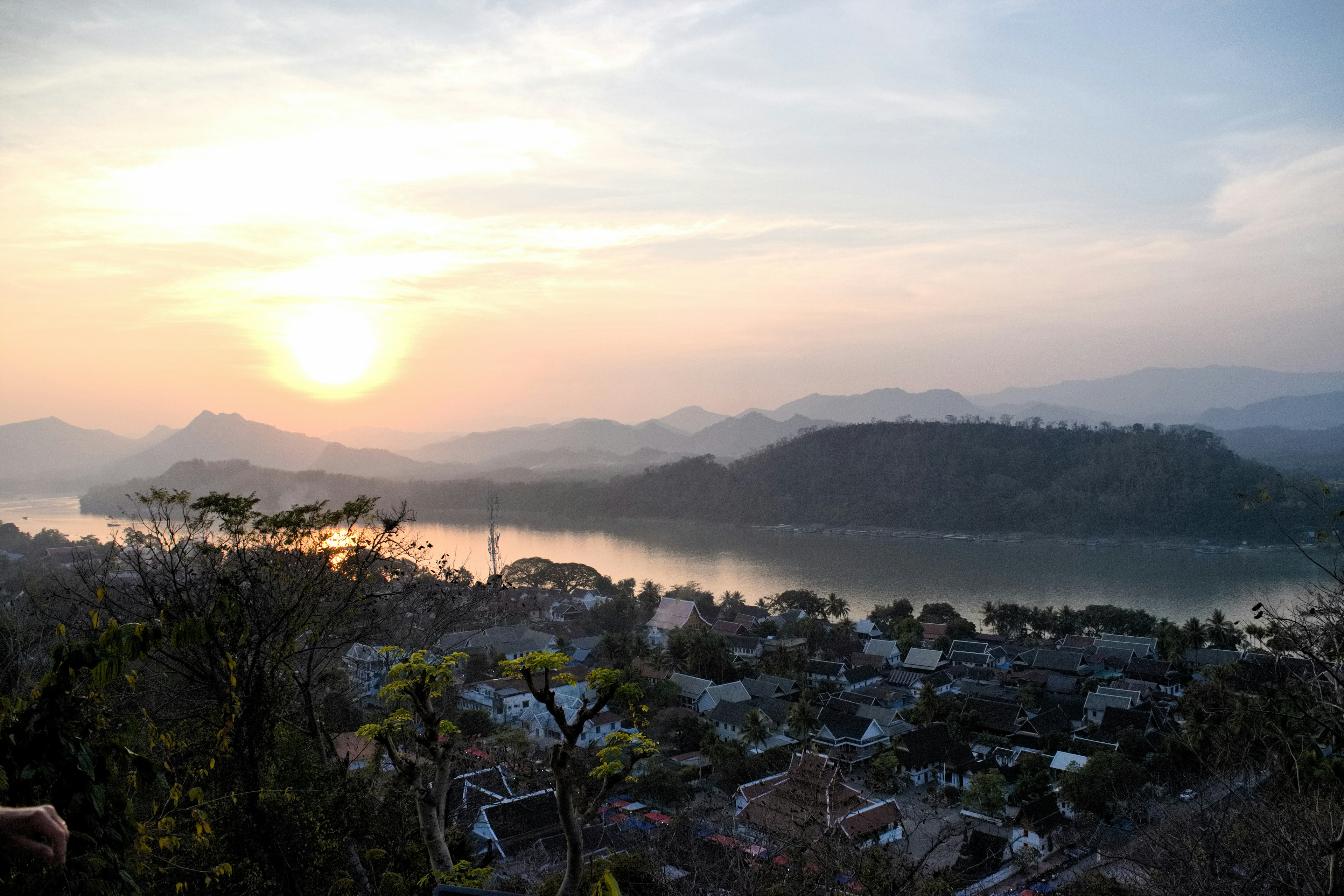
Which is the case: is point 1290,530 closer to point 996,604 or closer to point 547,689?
point 996,604

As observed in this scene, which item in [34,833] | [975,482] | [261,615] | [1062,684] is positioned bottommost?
[1062,684]

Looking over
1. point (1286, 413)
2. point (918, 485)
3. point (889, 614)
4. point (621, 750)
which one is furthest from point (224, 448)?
point (1286, 413)

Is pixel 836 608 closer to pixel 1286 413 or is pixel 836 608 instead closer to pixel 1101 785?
pixel 1101 785

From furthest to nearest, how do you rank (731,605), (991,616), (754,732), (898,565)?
(898,565) → (731,605) → (991,616) → (754,732)

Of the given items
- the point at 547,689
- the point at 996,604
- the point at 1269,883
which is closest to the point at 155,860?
the point at 547,689

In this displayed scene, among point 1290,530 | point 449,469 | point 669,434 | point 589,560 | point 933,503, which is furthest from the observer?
point 669,434

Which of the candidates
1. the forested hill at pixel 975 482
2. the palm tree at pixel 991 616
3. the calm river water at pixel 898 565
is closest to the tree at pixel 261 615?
the calm river water at pixel 898 565

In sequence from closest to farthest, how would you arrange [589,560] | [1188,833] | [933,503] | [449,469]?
1. [1188,833]
2. [589,560]
3. [933,503]
4. [449,469]
